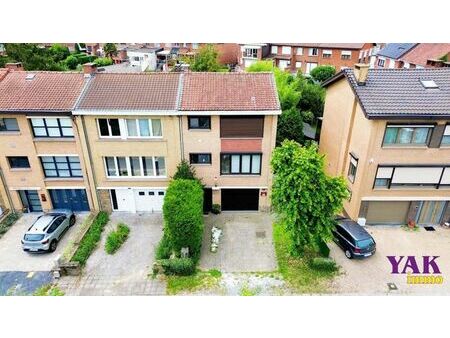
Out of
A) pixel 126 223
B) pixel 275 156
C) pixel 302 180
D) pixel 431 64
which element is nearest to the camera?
pixel 302 180

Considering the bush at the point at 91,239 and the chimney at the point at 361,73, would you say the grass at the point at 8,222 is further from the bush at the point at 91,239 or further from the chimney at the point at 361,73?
the chimney at the point at 361,73

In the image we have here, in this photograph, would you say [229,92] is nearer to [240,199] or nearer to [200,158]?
[200,158]

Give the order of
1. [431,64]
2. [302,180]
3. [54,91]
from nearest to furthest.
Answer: [302,180] → [54,91] → [431,64]

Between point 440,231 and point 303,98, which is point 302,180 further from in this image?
point 303,98

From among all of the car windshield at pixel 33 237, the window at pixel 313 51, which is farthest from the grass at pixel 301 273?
the window at pixel 313 51

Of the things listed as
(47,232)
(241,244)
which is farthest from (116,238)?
(241,244)

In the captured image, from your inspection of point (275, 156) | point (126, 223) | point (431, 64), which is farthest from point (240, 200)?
point (431, 64)

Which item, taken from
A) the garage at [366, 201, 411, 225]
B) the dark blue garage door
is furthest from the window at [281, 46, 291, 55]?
the dark blue garage door
